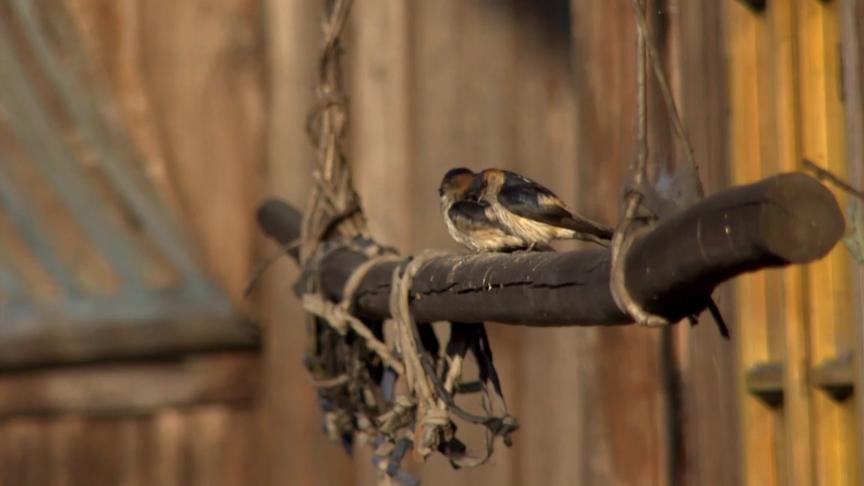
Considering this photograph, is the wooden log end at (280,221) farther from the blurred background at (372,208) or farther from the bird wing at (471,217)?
the bird wing at (471,217)

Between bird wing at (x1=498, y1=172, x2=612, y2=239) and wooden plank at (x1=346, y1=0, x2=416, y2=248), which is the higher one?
wooden plank at (x1=346, y1=0, x2=416, y2=248)

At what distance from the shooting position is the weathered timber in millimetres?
1360

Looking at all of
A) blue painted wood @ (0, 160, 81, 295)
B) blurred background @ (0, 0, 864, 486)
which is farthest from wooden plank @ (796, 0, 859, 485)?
blue painted wood @ (0, 160, 81, 295)

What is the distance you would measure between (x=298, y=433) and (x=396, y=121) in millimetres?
872

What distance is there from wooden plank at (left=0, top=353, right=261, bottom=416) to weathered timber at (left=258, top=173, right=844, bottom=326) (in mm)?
2534

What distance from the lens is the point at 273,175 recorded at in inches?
175

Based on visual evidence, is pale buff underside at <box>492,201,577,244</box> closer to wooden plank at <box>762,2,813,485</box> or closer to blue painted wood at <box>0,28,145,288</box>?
wooden plank at <box>762,2,813,485</box>

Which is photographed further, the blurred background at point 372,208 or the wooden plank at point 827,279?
the blurred background at point 372,208

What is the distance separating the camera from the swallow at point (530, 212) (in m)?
2.24

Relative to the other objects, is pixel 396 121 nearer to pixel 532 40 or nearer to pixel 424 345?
pixel 532 40

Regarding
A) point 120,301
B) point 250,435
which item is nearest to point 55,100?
point 120,301

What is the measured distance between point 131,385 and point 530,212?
113 inches

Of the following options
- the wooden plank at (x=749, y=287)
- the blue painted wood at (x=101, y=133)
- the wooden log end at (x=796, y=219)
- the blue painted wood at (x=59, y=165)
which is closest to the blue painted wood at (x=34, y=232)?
the blue painted wood at (x=59, y=165)

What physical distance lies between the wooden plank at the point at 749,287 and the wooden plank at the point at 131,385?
6.50 feet
